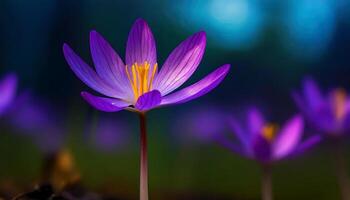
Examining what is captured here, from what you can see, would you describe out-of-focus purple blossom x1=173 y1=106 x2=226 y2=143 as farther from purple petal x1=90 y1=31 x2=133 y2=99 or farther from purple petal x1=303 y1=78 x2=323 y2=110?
purple petal x1=90 y1=31 x2=133 y2=99

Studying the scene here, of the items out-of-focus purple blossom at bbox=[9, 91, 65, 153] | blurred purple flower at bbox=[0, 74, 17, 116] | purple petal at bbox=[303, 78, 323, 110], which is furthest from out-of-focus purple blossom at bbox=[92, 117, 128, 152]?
purple petal at bbox=[303, 78, 323, 110]

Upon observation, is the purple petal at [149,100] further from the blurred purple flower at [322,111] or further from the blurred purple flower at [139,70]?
the blurred purple flower at [322,111]

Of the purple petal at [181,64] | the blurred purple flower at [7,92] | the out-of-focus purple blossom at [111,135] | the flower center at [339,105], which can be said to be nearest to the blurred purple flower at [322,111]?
the flower center at [339,105]

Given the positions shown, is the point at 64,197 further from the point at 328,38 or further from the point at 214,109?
the point at 214,109

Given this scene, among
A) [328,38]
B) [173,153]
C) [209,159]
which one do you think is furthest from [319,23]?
[209,159]

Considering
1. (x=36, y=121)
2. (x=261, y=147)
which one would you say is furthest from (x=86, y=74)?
(x=36, y=121)

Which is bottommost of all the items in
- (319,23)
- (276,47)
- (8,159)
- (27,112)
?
(8,159)

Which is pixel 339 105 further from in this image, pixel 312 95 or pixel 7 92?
pixel 7 92

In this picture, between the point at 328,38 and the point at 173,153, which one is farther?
the point at 173,153
